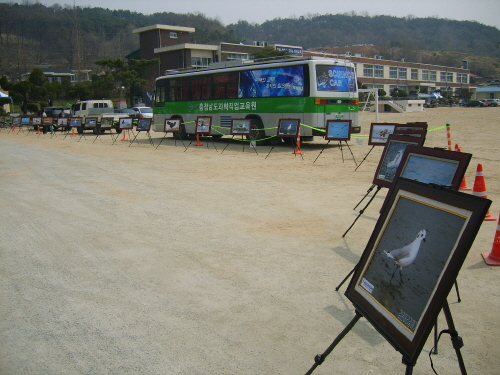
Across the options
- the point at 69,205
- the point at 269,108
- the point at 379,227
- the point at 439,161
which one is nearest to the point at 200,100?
the point at 269,108

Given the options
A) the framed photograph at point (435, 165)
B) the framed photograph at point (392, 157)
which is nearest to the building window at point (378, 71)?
the framed photograph at point (392, 157)

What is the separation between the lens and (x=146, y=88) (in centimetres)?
6788

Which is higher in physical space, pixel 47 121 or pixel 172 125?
pixel 47 121

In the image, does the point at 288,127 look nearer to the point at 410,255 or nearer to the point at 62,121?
the point at 410,255

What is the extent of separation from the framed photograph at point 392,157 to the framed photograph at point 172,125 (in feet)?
51.8

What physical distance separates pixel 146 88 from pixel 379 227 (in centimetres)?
6847

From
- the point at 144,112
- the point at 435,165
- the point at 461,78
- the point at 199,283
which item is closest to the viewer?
the point at 435,165

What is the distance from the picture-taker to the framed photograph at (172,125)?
2135cm

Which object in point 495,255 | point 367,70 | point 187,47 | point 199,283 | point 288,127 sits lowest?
point 199,283

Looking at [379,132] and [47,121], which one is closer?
[379,132]

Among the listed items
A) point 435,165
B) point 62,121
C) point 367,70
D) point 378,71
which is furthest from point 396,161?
point 378,71

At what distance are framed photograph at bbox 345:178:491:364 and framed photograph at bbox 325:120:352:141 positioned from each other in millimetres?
12162

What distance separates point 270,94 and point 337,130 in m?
4.38

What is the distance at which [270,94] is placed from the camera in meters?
18.4
